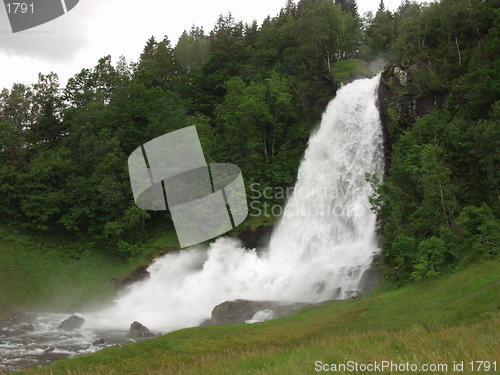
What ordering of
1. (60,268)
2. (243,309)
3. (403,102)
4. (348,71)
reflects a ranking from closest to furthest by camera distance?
1. (243,309)
2. (403,102)
3. (60,268)
4. (348,71)

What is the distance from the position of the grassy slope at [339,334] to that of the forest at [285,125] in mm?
2384

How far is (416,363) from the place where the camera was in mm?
6945

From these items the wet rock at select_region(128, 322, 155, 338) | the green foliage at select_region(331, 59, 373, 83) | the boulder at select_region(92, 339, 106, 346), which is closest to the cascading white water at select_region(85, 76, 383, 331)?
the wet rock at select_region(128, 322, 155, 338)

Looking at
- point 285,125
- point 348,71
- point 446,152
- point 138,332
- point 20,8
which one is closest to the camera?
point 20,8

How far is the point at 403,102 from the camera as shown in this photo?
34.8 m

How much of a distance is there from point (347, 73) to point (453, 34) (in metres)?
11.6

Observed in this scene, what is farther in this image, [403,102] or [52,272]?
[52,272]

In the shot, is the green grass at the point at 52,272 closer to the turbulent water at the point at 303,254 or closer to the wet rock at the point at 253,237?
the turbulent water at the point at 303,254

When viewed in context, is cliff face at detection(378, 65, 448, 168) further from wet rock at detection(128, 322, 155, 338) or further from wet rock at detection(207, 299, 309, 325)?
wet rock at detection(128, 322, 155, 338)

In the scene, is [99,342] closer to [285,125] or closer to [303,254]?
[303,254]

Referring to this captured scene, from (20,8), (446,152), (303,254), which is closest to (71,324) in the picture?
(303,254)

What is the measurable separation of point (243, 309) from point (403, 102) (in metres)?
21.4

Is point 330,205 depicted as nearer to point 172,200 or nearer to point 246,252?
point 246,252

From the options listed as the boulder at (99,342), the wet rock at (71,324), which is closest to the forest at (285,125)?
the wet rock at (71,324)
